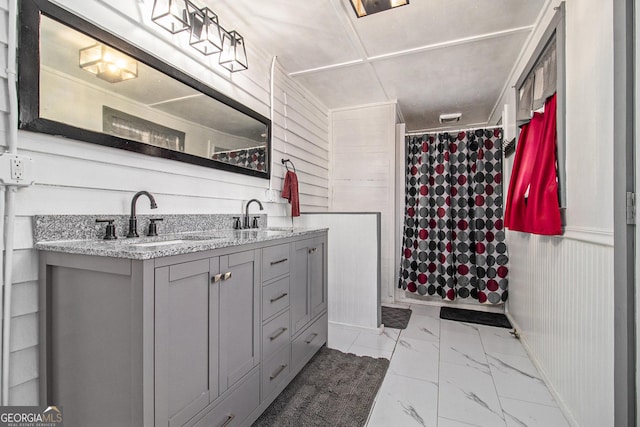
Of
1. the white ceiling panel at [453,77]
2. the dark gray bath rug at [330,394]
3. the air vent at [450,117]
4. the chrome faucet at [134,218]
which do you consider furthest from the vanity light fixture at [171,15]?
the air vent at [450,117]

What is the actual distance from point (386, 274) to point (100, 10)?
3363mm

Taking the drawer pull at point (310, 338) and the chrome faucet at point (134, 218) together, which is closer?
the chrome faucet at point (134, 218)

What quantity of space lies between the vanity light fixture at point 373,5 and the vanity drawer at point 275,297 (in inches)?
71.1

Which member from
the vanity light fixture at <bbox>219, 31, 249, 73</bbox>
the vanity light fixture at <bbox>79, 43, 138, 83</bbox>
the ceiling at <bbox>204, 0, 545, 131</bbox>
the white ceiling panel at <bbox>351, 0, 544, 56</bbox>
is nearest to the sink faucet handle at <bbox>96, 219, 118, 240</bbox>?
the vanity light fixture at <bbox>79, 43, 138, 83</bbox>

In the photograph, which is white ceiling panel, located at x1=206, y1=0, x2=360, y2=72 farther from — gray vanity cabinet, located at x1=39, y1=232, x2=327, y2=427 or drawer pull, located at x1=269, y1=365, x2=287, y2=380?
drawer pull, located at x1=269, y1=365, x2=287, y2=380

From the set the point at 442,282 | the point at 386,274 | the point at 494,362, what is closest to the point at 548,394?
the point at 494,362

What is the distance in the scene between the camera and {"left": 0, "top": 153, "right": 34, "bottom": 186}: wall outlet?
1025 mm

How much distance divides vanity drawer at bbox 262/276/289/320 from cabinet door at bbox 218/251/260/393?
2.6 inches

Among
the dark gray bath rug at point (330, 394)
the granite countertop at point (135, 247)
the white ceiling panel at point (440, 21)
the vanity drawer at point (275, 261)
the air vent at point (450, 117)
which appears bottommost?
the dark gray bath rug at point (330, 394)

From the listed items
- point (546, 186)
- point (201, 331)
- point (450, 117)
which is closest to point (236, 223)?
point (201, 331)

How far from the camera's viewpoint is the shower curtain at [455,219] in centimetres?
326

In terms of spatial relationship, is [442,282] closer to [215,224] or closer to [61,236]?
[215,224]

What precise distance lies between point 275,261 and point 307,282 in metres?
0.48

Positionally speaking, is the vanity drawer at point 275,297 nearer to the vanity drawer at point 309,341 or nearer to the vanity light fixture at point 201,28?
the vanity drawer at point 309,341
